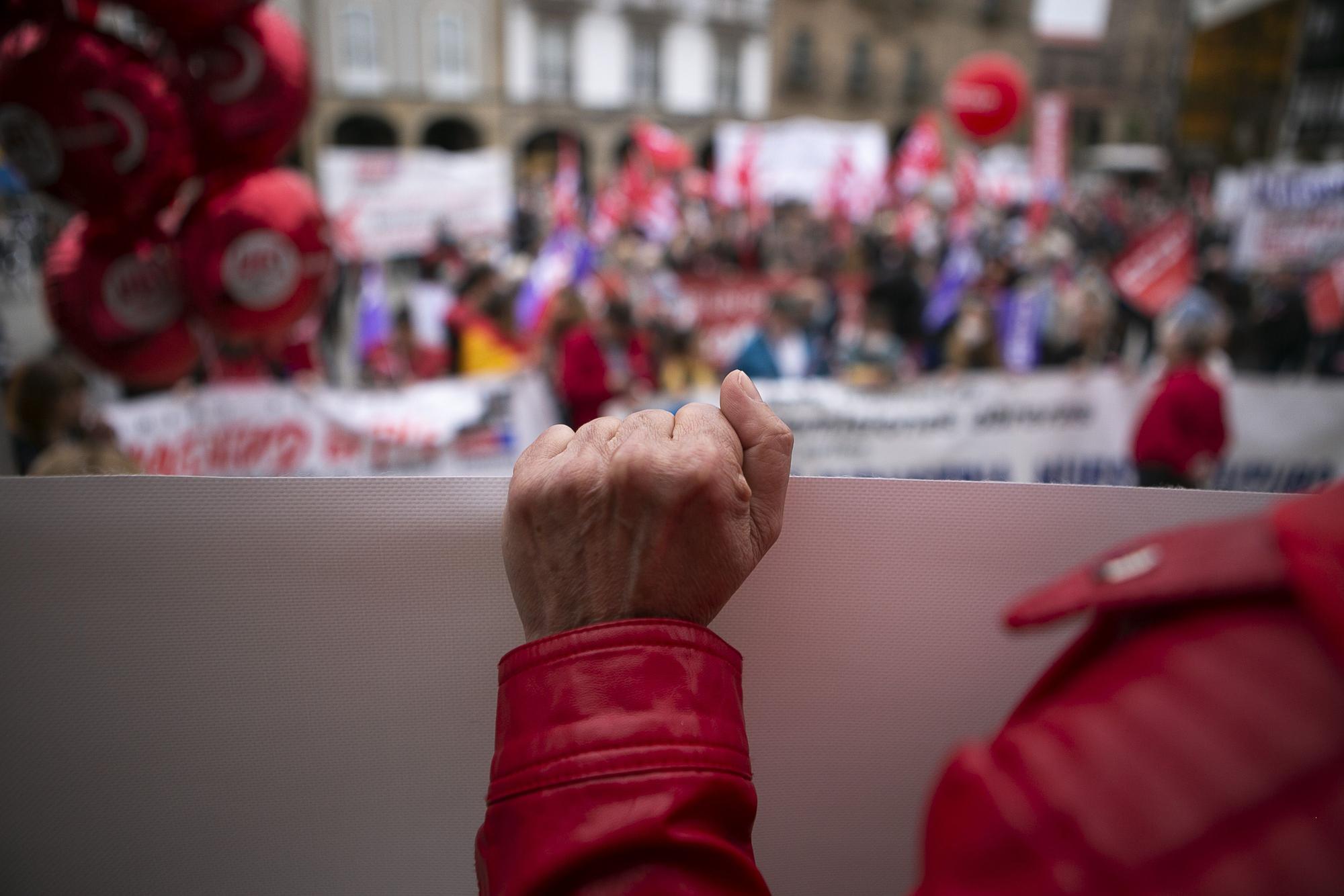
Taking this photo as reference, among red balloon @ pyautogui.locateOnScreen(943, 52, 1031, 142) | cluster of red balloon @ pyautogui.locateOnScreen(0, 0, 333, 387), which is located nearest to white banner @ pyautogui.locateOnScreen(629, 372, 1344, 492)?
cluster of red balloon @ pyautogui.locateOnScreen(0, 0, 333, 387)

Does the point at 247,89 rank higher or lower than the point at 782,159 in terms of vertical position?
lower

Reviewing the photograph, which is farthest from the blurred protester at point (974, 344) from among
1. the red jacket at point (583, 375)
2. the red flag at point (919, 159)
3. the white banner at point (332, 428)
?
the red flag at point (919, 159)

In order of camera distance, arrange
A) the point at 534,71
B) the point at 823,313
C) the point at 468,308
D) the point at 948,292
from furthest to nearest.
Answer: the point at 534,71 → the point at 823,313 → the point at 948,292 → the point at 468,308

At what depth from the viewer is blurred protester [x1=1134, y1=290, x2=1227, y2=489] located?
3732 millimetres

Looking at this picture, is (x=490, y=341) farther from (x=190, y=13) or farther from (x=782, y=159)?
(x=782, y=159)

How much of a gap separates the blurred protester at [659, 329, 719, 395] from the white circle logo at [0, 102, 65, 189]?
3.58m

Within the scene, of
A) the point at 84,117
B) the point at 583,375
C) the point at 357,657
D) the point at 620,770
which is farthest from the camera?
the point at 583,375

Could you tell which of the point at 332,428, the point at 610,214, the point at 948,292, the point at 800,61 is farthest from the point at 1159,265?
the point at 800,61

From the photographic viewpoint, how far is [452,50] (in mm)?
19438

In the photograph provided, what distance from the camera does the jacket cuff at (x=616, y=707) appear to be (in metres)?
0.59

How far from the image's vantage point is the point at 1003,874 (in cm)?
43

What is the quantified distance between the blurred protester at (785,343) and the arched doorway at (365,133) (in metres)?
17.8

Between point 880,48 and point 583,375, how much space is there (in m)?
25.0

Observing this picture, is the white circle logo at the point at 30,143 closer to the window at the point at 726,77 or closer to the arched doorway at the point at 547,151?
the arched doorway at the point at 547,151
